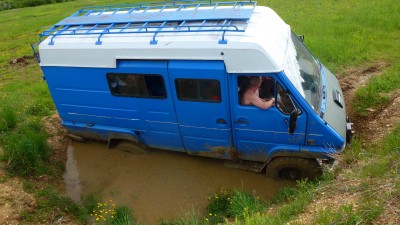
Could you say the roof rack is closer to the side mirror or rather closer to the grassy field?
the side mirror

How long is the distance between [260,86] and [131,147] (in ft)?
9.65

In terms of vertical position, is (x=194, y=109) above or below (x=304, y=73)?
below

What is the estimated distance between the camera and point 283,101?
5.31 m

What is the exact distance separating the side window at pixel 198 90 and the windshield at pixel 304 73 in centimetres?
108

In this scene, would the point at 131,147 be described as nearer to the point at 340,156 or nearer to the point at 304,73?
the point at 304,73

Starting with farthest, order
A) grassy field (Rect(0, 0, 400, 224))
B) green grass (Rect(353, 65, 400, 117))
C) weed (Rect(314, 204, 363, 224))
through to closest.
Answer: green grass (Rect(353, 65, 400, 117)) < grassy field (Rect(0, 0, 400, 224)) < weed (Rect(314, 204, 363, 224))

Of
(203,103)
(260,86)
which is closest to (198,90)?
(203,103)

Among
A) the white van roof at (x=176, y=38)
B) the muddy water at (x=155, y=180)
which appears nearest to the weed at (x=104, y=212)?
the muddy water at (x=155, y=180)

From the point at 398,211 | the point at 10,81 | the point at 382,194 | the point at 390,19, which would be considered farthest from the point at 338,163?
the point at 10,81

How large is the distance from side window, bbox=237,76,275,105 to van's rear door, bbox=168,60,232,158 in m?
0.23

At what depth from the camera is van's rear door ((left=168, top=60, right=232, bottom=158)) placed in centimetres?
539

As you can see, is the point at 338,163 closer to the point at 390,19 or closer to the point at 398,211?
the point at 398,211

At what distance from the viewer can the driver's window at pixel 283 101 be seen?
5.23 meters

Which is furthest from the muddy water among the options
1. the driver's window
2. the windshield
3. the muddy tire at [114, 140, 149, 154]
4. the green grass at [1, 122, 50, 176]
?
the windshield
